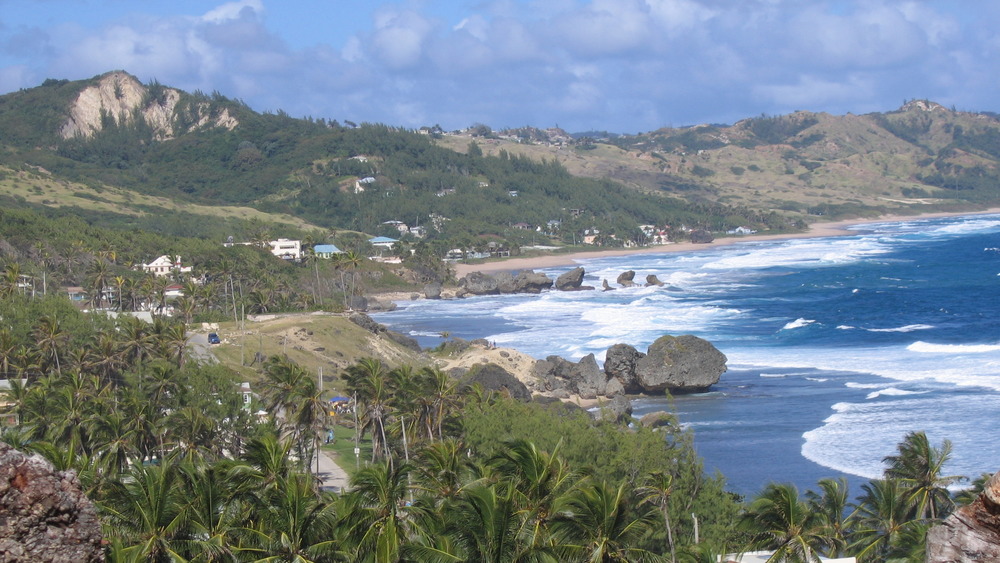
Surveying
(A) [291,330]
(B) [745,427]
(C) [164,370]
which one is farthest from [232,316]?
(B) [745,427]

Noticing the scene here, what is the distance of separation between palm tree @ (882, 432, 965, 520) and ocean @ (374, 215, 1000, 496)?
1174 centimetres

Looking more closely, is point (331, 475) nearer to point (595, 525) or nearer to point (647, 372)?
point (595, 525)

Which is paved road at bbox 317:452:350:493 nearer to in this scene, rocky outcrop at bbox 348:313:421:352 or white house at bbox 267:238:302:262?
rocky outcrop at bbox 348:313:421:352

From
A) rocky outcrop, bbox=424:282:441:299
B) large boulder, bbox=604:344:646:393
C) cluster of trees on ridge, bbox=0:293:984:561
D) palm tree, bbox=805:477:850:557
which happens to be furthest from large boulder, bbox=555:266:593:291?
palm tree, bbox=805:477:850:557

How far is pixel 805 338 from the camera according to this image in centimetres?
7456

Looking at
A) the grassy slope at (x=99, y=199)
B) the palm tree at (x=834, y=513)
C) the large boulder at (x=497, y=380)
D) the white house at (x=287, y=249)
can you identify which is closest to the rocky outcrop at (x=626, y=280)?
the white house at (x=287, y=249)

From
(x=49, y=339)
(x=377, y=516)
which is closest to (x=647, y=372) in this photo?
(x=49, y=339)

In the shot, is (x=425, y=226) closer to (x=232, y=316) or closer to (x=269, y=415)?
(x=232, y=316)

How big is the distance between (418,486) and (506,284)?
100m

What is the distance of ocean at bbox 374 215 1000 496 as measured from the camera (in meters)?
42.6

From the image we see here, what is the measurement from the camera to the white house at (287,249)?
446ft

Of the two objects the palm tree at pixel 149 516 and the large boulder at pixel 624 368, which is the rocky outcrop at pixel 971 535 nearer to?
the palm tree at pixel 149 516

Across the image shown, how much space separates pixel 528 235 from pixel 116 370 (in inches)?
5669

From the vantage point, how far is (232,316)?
79.8 m
